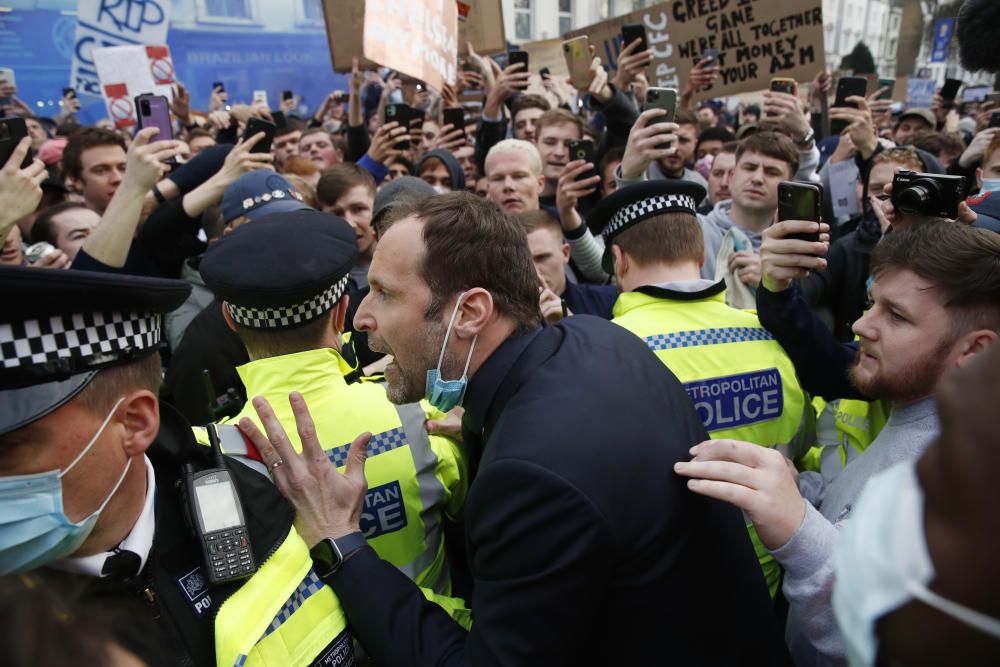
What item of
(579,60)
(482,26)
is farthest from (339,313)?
(482,26)

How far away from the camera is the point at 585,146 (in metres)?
4.28

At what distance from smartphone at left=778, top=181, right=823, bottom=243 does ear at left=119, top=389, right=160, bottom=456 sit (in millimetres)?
1997

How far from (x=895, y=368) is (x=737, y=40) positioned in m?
5.19

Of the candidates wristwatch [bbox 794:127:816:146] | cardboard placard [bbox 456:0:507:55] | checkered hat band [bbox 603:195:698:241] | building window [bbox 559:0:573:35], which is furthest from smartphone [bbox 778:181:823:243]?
building window [bbox 559:0:573:35]

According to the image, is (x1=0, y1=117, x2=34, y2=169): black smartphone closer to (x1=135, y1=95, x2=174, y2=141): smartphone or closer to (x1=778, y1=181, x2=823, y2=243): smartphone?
(x1=135, y1=95, x2=174, y2=141): smartphone

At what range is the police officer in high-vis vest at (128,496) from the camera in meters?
1.32

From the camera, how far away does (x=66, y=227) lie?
3.96 meters

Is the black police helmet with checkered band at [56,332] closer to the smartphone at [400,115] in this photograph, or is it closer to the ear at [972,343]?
the ear at [972,343]

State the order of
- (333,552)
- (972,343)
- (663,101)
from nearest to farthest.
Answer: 1. (333,552)
2. (972,343)
3. (663,101)

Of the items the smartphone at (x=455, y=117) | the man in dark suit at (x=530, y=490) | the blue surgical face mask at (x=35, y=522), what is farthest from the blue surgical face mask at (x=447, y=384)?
the smartphone at (x=455, y=117)

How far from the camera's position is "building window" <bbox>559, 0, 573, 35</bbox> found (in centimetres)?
2914

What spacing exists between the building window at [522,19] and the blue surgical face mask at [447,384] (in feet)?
91.6

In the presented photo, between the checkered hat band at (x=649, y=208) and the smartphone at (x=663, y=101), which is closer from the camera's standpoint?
the checkered hat band at (x=649, y=208)

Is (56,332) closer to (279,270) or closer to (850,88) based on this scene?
(279,270)
